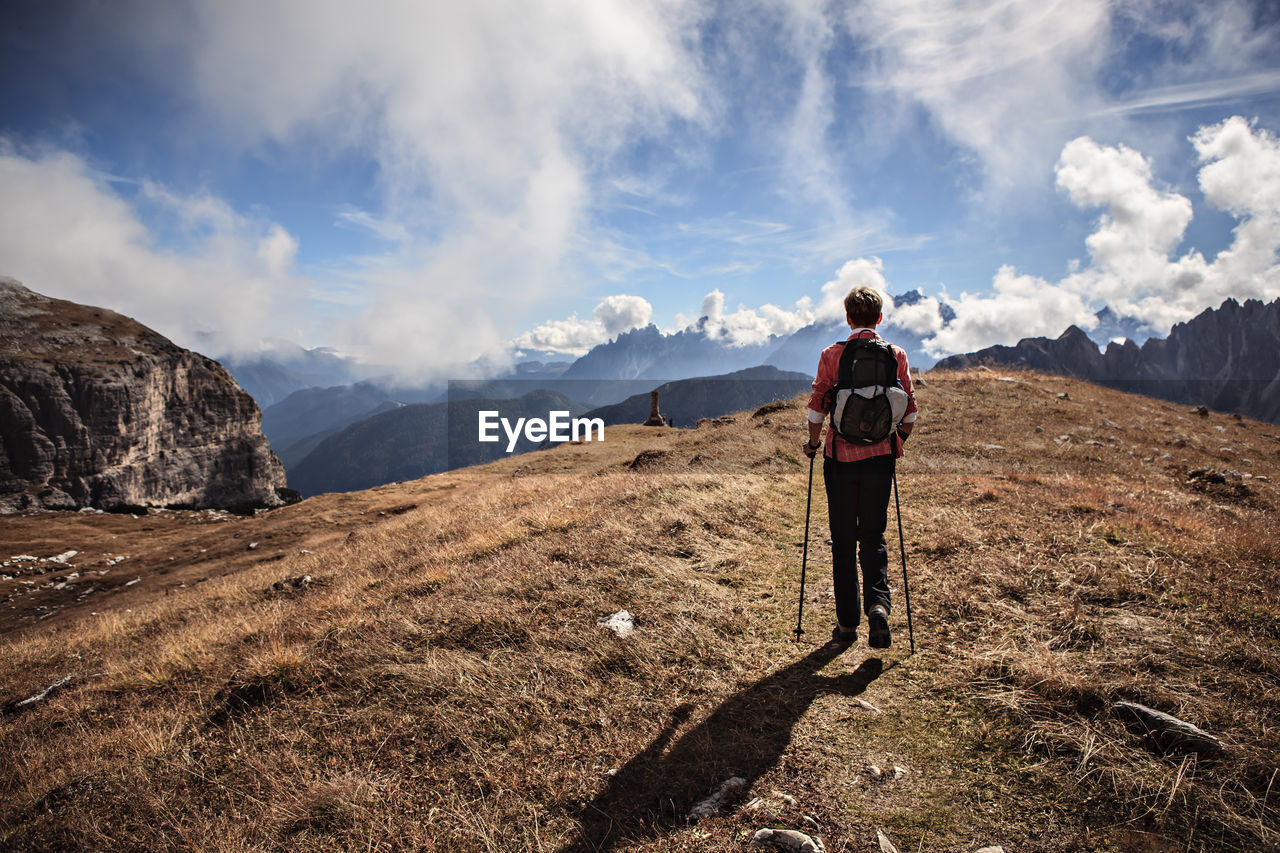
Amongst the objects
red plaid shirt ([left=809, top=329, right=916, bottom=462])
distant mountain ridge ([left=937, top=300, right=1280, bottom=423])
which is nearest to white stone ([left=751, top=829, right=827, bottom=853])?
red plaid shirt ([left=809, top=329, right=916, bottom=462])

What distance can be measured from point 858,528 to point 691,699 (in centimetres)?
251

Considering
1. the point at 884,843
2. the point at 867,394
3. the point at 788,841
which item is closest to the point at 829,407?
the point at 867,394

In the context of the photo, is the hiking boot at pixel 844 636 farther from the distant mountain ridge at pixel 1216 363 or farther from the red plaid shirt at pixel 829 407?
the distant mountain ridge at pixel 1216 363

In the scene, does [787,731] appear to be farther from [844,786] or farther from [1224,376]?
[1224,376]

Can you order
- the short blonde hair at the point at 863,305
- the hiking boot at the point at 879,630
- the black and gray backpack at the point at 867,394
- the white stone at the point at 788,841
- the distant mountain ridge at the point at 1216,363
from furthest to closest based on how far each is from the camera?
the distant mountain ridge at the point at 1216,363, the short blonde hair at the point at 863,305, the black and gray backpack at the point at 867,394, the hiking boot at the point at 879,630, the white stone at the point at 788,841

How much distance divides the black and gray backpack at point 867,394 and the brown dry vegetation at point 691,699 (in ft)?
7.73

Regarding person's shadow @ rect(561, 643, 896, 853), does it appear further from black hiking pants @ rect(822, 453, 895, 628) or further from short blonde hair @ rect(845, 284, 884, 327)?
short blonde hair @ rect(845, 284, 884, 327)

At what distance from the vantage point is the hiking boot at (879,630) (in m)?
4.91

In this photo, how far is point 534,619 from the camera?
6.04 meters

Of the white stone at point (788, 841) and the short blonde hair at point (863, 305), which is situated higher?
the short blonde hair at point (863, 305)

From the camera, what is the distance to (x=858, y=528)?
533cm

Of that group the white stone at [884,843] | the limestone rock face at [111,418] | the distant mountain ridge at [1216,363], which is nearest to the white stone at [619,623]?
the white stone at [884,843]

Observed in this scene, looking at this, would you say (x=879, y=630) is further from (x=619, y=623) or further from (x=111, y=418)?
(x=111, y=418)

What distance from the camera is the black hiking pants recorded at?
203 inches
